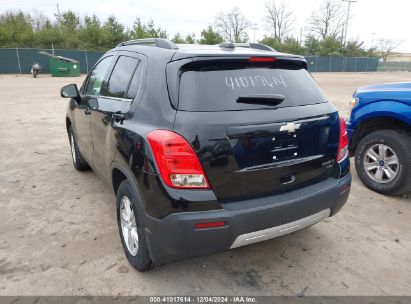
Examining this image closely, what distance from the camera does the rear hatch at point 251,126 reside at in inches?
89.7

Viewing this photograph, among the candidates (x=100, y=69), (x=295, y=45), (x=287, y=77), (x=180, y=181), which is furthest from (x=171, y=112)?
(x=295, y=45)

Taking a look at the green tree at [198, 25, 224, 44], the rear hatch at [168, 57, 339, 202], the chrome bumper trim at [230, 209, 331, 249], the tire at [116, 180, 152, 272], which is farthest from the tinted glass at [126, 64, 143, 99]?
the green tree at [198, 25, 224, 44]

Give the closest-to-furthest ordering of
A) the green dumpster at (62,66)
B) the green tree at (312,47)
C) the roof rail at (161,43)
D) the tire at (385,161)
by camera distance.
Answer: the roof rail at (161,43) → the tire at (385,161) → the green dumpster at (62,66) → the green tree at (312,47)

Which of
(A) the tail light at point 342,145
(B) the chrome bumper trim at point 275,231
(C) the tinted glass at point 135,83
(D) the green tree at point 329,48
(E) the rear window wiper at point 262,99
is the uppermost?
(D) the green tree at point 329,48

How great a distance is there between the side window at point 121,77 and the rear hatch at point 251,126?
29.5 inches

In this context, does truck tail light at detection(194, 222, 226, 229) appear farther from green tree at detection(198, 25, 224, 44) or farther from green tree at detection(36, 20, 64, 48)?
green tree at detection(198, 25, 224, 44)

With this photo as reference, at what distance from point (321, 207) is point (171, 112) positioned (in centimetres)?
133

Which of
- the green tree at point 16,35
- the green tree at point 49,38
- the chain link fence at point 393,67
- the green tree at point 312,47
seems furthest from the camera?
the chain link fence at point 393,67

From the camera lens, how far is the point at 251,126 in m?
2.34

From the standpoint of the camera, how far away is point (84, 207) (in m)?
4.00

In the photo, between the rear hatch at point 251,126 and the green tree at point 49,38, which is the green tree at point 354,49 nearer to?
the green tree at point 49,38

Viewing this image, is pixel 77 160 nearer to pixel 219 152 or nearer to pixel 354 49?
pixel 219 152

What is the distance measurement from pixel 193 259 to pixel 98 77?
2.27 meters

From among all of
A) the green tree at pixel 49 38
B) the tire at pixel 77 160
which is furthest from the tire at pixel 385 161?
the green tree at pixel 49 38
